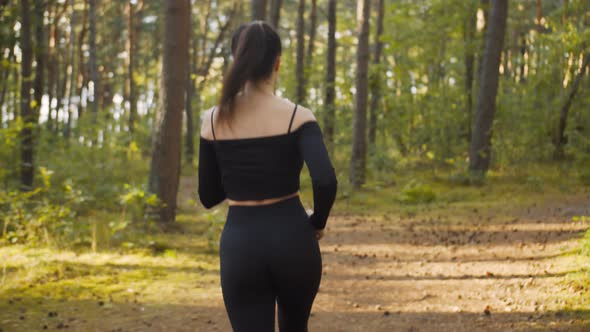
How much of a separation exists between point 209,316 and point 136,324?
79cm

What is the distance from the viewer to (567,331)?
18.4 feet

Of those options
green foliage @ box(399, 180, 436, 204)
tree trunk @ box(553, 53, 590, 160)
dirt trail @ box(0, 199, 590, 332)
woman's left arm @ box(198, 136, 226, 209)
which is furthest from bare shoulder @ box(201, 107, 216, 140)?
tree trunk @ box(553, 53, 590, 160)

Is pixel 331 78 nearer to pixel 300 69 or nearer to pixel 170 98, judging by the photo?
pixel 300 69

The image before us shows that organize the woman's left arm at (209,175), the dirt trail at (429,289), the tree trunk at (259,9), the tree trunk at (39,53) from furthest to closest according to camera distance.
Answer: the tree trunk at (39,53), the tree trunk at (259,9), the dirt trail at (429,289), the woman's left arm at (209,175)

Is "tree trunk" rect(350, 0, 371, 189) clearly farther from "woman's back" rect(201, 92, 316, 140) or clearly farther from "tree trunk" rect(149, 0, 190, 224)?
"woman's back" rect(201, 92, 316, 140)

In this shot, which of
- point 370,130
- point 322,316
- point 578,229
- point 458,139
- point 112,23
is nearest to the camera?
point 322,316

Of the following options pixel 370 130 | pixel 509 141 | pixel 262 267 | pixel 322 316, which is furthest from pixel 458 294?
pixel 370 130

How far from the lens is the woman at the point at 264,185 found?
8.80 feet

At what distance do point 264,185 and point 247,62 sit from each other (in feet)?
1.84

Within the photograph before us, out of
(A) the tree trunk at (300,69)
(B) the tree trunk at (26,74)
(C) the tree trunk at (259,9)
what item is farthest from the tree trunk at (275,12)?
(B) the tree trunk at (26,74)

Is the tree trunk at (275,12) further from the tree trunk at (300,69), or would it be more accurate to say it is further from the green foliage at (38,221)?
the green foliage at (38,221)

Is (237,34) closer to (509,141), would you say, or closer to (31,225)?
(31,225)

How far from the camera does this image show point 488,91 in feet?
54.0

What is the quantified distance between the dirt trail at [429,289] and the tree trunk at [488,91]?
485 cm
